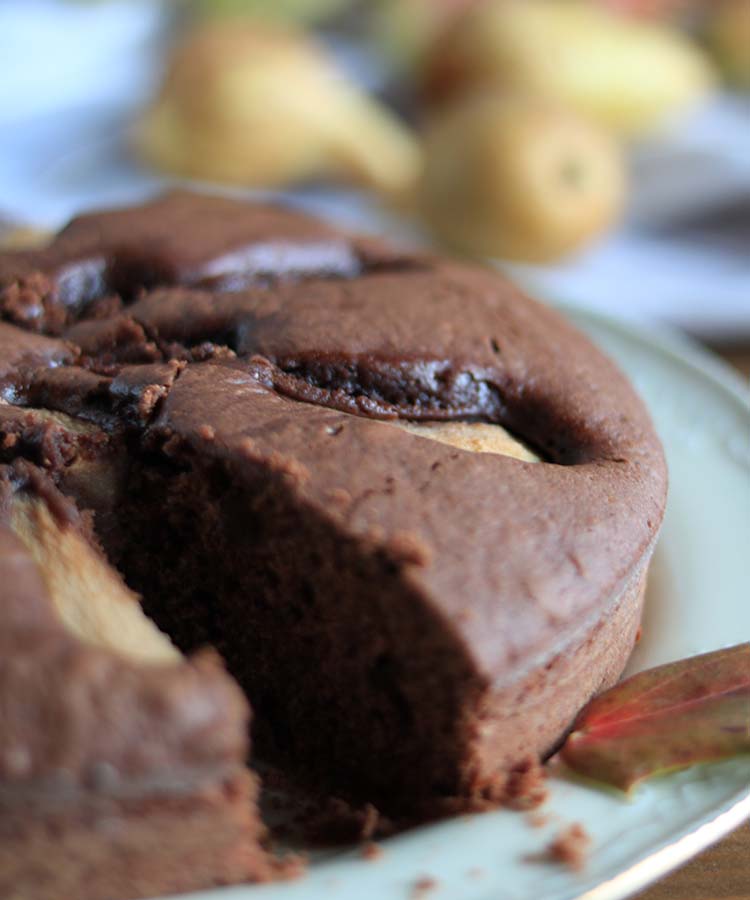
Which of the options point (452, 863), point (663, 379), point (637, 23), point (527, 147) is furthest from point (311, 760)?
point (637, 23)

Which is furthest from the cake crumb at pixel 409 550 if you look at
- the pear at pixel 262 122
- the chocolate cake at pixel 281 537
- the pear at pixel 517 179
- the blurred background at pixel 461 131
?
the pear at pixel 262 122

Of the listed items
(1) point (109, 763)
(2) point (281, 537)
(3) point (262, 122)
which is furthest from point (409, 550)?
(3) point (262, 122)

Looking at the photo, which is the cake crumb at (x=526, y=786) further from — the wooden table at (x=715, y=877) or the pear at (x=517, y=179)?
the pear at (x=517, y=179)

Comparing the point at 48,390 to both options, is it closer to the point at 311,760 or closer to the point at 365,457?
the point at 365,457

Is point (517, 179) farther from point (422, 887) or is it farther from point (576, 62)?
point (422, 887)

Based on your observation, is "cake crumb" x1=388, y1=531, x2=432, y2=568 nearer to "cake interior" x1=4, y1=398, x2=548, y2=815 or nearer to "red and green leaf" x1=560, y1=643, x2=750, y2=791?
"cake interior" x1=4, y1=398, x2=548, y2=815

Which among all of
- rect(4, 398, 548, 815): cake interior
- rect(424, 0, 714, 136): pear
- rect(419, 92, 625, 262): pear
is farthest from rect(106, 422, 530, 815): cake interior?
rect(424, 0, 714, 136): pear

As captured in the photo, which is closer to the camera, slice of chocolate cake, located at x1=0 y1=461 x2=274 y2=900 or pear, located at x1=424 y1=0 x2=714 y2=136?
slice of chocolate cake, located at x1=0 y1=461 x2=274 y2=900
